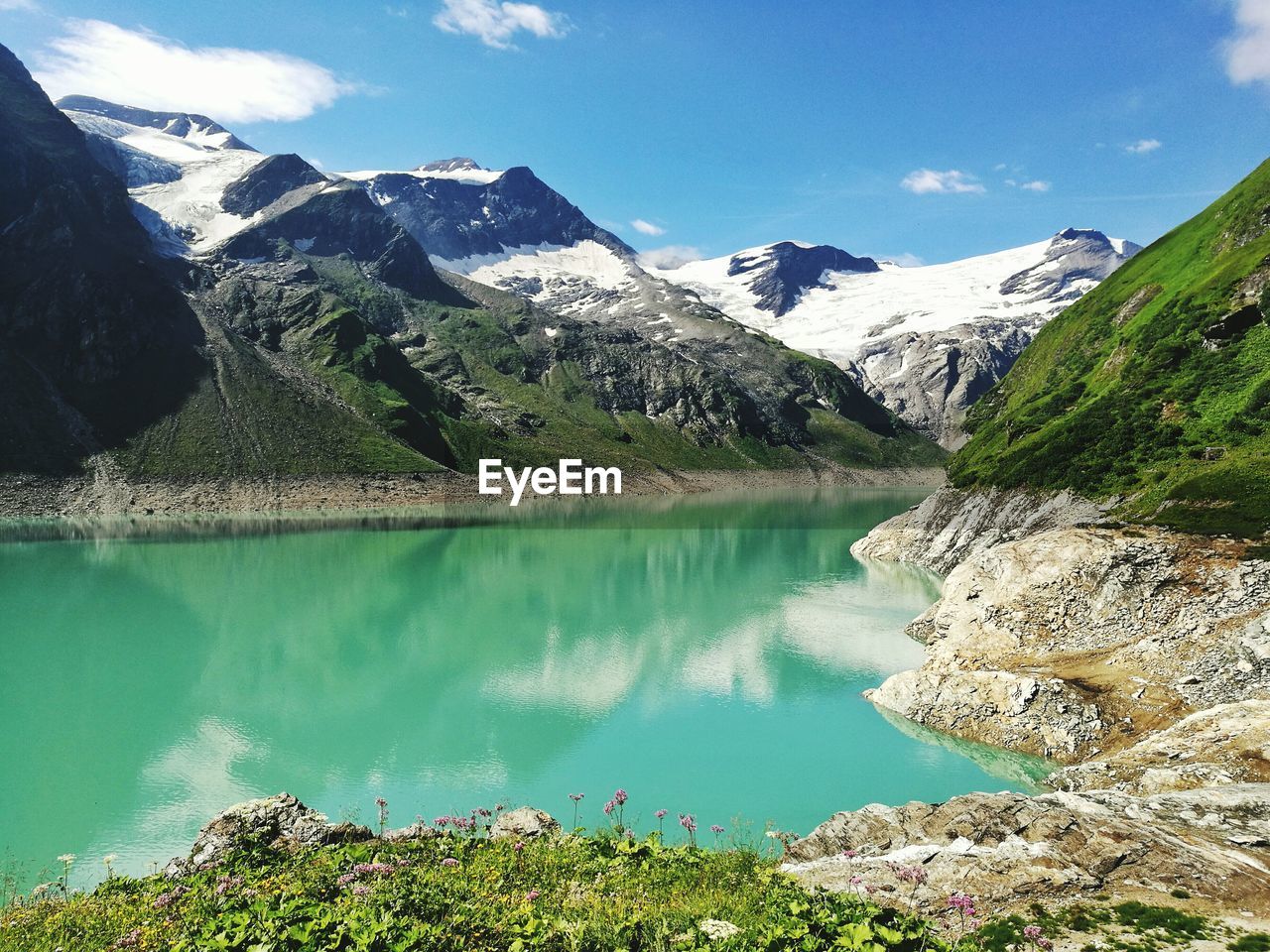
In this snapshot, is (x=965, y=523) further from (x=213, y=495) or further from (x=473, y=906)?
(x=213, y=495)

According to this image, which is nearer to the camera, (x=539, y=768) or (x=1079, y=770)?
(x=1079, y=770)

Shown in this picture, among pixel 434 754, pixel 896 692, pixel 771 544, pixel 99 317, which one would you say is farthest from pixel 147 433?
pixel 896 692

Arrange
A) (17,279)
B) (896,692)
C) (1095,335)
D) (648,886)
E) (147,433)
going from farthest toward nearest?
(17,279) → (147,433) → (1095,335) → (896,692) → (648,886)

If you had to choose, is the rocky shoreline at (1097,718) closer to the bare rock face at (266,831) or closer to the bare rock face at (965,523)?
the bare rock face at (965,523)

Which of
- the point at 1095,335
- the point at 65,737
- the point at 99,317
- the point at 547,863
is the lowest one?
the point at 65,737

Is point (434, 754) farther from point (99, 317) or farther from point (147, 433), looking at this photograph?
point (99, 317)

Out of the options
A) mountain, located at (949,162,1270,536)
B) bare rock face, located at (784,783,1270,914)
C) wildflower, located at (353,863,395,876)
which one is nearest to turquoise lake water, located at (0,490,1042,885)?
Answer: bare rock face, located at (784,783,1270,914)

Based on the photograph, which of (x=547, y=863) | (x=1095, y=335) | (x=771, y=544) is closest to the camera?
(x=547, y=863)
